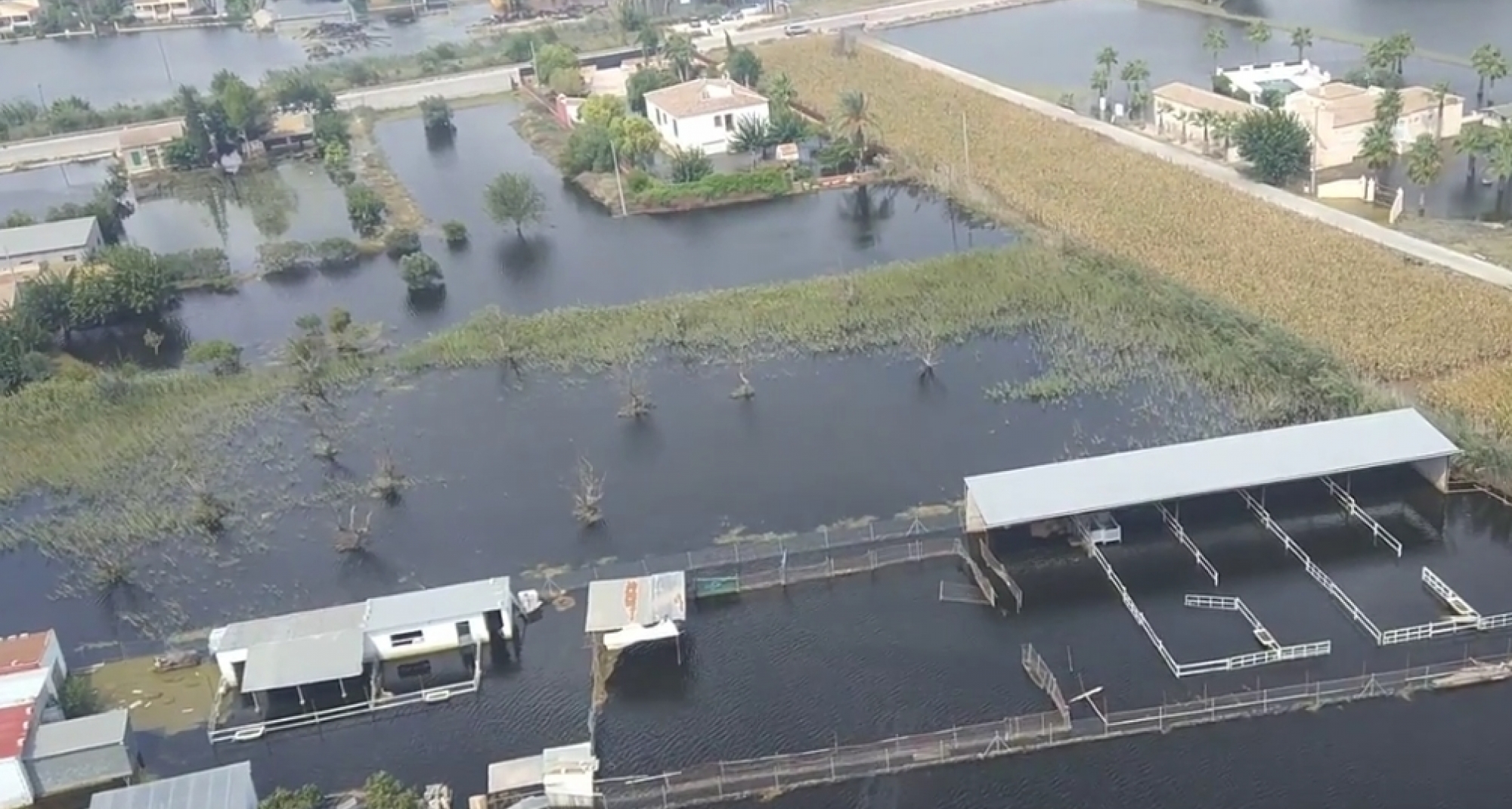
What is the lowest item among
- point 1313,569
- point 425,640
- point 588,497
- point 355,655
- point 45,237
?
point 1313,569

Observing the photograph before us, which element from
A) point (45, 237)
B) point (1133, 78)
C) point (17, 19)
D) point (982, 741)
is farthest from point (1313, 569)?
point (17, 19)

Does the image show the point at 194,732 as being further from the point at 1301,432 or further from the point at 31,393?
the point at 1301,432

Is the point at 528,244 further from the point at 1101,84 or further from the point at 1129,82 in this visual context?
the point at 1129,82

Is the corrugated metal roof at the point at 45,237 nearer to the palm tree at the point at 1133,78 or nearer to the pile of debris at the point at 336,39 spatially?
the palm tree at the point at 1133,78

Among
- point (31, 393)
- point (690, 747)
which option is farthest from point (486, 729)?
point (31, 393)

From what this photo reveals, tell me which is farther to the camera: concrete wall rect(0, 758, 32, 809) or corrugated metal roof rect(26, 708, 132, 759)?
corrugated metal roof rect(26, 708, 132, 759)

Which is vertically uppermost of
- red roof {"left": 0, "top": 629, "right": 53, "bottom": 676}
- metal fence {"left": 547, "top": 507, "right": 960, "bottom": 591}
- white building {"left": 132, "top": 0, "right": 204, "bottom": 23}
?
white building {"left": 132, "top": 0, "right": 204, "bottom": 23}

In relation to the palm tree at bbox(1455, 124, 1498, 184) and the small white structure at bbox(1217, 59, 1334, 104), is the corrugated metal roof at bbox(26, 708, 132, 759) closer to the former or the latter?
the palm tree at bbox(1455, 124, 1498, 184)

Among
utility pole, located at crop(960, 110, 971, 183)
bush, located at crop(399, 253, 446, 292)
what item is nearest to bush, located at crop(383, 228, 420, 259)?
bush, located at crop(399, 253, 446, 292)
